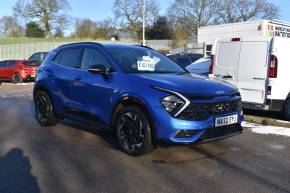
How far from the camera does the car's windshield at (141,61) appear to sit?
21.0 ft

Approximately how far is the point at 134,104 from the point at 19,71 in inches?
737

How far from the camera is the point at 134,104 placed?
5.88 m

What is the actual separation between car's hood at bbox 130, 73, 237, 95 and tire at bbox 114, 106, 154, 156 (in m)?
0.46

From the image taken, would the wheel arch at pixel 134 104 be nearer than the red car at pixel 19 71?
Yes

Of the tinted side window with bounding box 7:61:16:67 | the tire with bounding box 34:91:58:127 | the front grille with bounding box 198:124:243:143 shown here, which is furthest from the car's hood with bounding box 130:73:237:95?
the tinted side window with bounding box 7:61:16:67

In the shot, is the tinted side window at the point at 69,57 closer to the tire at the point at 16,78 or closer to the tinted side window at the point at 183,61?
the tinted side window at the point at 183,61

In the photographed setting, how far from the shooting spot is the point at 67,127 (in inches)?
328

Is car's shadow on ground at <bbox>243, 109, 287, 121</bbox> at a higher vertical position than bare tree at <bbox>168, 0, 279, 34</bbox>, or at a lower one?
lower

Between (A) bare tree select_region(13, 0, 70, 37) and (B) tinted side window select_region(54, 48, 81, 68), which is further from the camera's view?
(A) bare tree select_region(13, 0, 70, 37)

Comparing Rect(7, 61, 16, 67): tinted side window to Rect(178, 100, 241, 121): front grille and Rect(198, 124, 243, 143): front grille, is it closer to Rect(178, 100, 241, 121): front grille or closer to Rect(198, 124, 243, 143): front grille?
Rect(198, 124, 243, 143): front grille

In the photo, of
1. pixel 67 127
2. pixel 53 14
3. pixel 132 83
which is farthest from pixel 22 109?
pixel 53 14

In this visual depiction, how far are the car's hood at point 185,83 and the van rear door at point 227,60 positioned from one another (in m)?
3.29

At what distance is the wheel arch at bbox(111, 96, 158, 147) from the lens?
5.54 meters

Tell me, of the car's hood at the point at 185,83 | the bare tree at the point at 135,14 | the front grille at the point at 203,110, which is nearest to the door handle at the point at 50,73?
the car's hood at the point at 185,83
